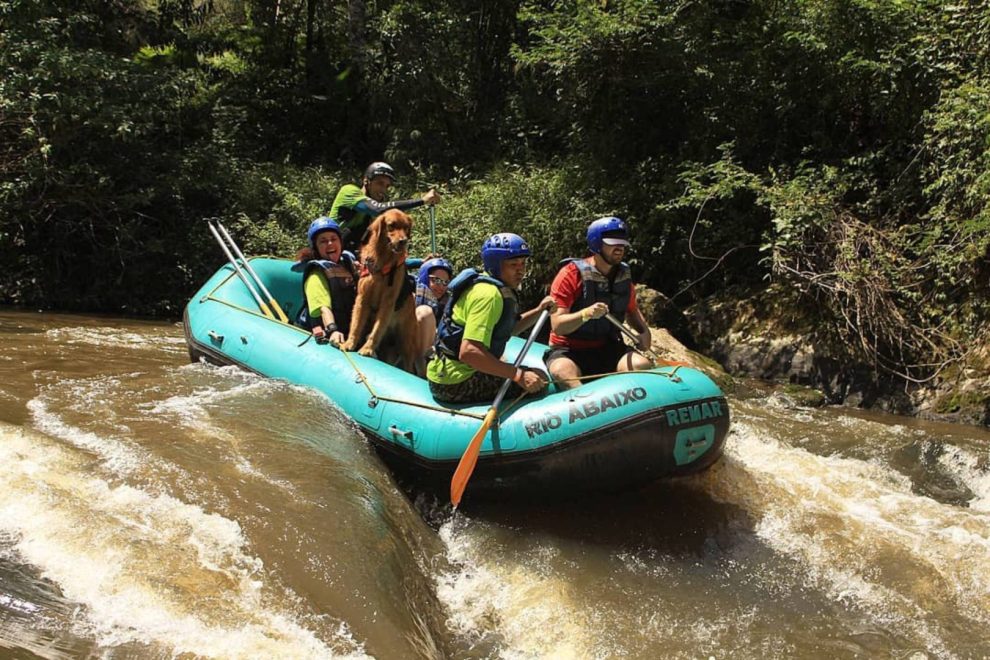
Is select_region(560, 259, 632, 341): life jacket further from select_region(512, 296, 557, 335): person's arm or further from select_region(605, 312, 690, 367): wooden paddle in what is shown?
select_region(512, 296, 557, 335): person's arm

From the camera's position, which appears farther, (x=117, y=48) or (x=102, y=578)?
(x=117, y=48)

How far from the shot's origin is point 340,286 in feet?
19.5

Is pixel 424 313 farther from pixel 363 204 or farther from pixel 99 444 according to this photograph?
pixel 99 444

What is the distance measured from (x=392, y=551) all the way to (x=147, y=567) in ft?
3.50

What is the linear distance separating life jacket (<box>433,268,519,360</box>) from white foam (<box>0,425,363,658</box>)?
1584mm

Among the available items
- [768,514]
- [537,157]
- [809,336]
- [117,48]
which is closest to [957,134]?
[809,336]

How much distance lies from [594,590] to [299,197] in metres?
10.7

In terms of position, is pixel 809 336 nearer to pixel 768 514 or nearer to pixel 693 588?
pixel 768 514

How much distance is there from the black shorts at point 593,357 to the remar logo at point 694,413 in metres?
0.77

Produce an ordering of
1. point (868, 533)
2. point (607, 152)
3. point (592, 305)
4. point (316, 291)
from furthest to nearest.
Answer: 1. point (607, 152)
2. point (316, 291)
3. point (592, 305)
4. point (868, 533)

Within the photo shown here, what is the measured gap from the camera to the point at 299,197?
42.9ft

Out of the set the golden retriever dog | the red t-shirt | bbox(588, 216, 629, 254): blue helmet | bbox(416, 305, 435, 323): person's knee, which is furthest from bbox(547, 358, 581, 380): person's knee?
bbox(416, 305, 435, 323): person's knee

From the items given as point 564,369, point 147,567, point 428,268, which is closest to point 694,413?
point 564,369

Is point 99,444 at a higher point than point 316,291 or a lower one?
lower
